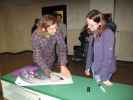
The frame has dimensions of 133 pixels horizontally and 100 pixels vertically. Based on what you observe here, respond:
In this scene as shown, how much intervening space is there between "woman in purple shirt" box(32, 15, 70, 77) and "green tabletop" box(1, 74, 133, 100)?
25cm

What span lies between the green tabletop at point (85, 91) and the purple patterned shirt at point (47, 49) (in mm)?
289

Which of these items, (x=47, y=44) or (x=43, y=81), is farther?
(x=47, y=44)

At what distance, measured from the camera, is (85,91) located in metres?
1.50

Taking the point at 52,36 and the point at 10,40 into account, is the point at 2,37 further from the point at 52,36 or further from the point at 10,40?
the point at 52,36

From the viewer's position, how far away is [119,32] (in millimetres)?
4684

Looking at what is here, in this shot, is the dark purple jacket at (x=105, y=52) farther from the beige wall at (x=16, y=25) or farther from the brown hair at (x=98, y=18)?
the beige wall at (x=16, y=25)

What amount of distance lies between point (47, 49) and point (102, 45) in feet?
1.85

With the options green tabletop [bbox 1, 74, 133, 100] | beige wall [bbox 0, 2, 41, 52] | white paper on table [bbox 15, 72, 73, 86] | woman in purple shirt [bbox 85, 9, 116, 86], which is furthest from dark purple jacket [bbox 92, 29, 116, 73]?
beige wall [bbox 0, 2, 41, 52]

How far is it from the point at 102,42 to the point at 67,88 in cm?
47

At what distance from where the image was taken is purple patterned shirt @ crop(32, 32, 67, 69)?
1.76 m

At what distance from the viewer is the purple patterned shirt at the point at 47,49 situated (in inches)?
69.4

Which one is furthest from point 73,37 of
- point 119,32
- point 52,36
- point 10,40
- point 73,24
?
point 52,36

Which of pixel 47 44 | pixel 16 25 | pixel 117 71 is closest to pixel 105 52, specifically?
pixel 47 44

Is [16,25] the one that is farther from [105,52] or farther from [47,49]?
[105,52]
